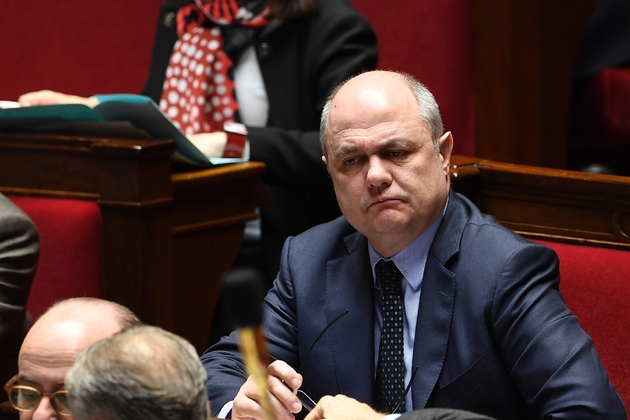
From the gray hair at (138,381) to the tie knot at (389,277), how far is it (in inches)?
31.2

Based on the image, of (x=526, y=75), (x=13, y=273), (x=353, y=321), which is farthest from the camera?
(x=526, y=75)

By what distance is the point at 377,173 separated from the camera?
151cm

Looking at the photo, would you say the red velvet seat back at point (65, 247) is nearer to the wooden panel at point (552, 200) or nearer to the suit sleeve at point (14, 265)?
the suit sleeve at point (14, 265)

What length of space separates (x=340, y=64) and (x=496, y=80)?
2.50 ft

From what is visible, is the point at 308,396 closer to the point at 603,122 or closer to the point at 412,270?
the point at 412,270

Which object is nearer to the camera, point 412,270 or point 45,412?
point 45,412

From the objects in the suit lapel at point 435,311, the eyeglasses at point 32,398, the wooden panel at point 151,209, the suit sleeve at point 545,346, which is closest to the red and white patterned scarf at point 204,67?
the wooden panel at point 151,209

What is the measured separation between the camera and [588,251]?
175 centimetres

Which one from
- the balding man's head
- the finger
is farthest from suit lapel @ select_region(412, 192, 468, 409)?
the balding man's head

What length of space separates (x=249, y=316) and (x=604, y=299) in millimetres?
1090

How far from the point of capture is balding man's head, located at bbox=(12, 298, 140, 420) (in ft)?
3.78

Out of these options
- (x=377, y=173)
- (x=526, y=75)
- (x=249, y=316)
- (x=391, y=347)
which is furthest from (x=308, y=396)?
(x=526, y=75)

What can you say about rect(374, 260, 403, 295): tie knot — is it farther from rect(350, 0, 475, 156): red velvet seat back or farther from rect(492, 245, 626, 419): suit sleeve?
rect(350, 0, 475, 156): red velvet seat back

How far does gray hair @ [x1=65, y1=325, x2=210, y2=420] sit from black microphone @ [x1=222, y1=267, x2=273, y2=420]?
65mm
